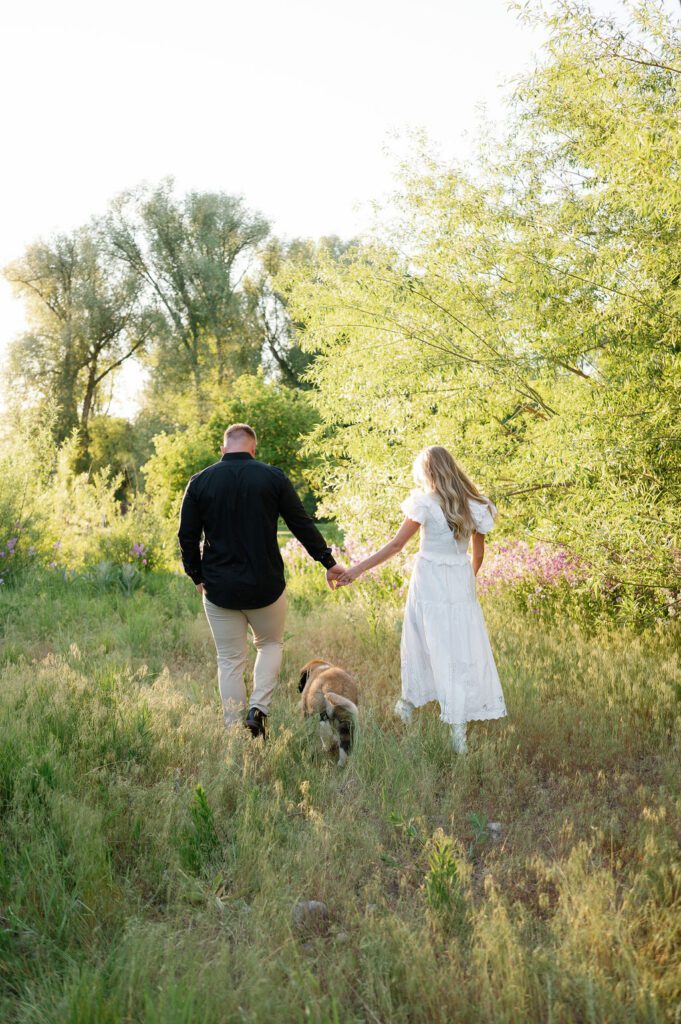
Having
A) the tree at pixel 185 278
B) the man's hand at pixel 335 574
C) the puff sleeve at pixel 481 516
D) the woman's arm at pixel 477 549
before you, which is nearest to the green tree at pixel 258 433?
the tree at pixel 185 278

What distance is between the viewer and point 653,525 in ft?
17.8

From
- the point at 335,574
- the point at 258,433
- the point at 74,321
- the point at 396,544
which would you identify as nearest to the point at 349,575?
the point at 335,574

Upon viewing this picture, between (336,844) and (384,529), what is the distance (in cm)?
449

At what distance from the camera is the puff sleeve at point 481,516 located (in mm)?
4840

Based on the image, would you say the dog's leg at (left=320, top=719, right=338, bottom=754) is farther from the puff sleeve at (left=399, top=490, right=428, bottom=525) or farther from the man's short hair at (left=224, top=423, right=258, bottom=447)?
the man's short hair at (left=224, top=423, right=258, bottom=447)

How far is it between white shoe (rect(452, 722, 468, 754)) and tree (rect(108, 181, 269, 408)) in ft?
81.9

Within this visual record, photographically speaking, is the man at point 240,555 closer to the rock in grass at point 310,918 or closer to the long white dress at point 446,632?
the long white dress at point 446,632

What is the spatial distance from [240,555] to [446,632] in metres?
1.34

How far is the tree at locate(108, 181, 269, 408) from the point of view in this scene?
28578 mm

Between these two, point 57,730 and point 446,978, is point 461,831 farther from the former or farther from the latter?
point 57,730

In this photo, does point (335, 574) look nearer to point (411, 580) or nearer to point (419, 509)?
point (411, 580)

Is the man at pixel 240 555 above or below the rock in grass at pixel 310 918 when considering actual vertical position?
above

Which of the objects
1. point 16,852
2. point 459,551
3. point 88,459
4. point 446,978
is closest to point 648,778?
point 459,551

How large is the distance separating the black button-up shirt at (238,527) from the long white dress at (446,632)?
837 mm
